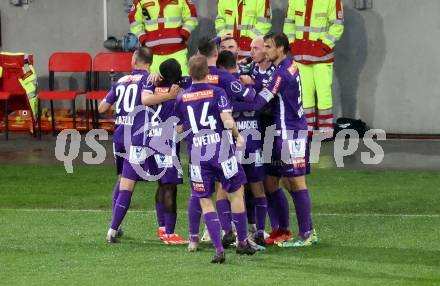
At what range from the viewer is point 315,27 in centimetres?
2014

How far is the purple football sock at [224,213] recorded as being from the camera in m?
11.7

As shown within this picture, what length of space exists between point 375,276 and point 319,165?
24.6 ft

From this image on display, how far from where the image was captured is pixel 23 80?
2136 centimetres

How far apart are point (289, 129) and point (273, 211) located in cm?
103

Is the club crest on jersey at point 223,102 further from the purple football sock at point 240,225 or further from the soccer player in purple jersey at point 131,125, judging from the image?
the soccer player in purple jersey at point 131,125

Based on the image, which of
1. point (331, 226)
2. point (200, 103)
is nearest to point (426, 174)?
point (331, 226)

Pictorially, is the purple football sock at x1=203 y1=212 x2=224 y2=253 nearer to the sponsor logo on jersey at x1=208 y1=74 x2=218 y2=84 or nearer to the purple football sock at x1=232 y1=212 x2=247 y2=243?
the purple football sock at x1=232 y1=212 x2=247 y2=243

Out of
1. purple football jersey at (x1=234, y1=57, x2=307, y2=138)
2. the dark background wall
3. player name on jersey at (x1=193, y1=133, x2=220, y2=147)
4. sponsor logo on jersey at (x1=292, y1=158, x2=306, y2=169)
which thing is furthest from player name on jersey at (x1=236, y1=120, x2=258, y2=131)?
the dark background wall

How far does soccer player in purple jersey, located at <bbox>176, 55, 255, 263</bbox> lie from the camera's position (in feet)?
36.4

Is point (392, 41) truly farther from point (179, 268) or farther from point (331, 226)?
point (179, 268)

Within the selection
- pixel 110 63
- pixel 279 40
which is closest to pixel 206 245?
pixel 279 40

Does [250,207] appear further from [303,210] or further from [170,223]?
[170,223]

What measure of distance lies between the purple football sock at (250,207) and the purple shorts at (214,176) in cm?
111

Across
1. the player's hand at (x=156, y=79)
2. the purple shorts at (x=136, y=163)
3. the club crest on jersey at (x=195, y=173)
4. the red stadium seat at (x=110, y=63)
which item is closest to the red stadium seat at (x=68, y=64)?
the red stadium seat at (x=110, y=63)
